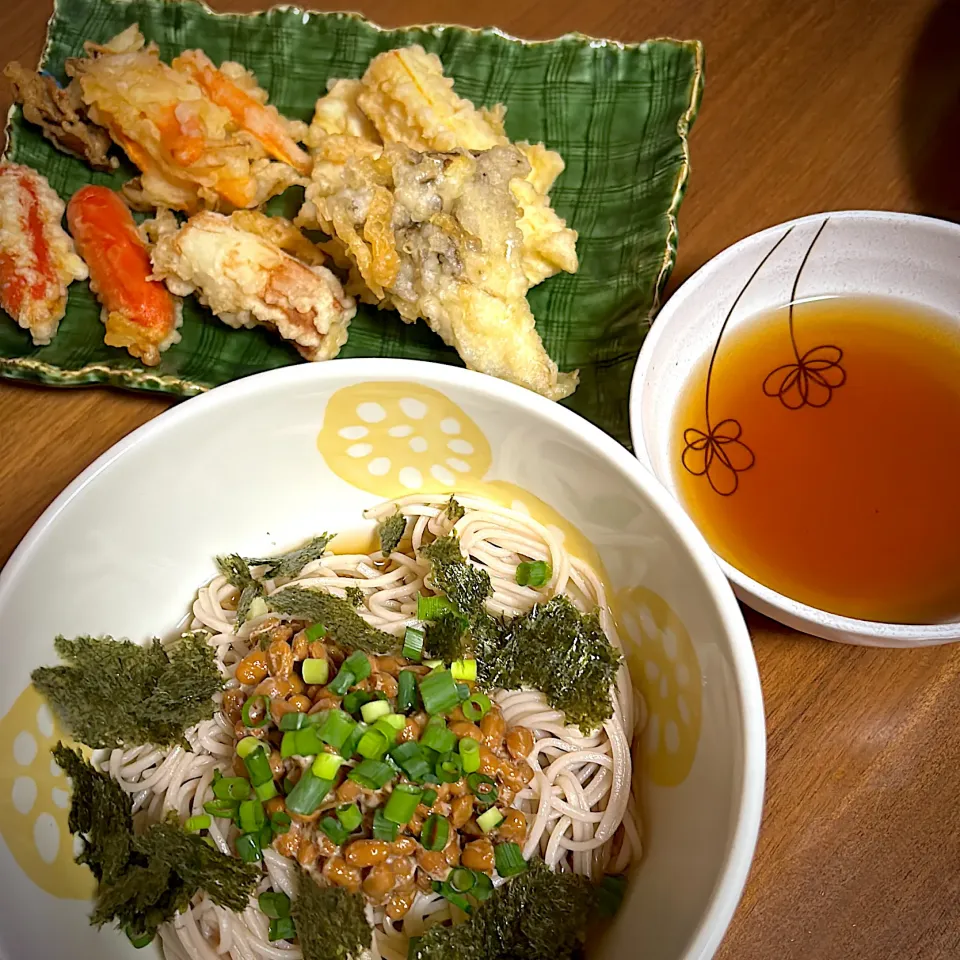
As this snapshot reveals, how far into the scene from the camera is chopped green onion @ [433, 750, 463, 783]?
4.54 feet

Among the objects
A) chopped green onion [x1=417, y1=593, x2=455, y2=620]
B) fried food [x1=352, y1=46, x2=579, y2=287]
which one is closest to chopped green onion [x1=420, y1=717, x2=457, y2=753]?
chopped green onion [x1=417, y1=593, x2=455, y2=620]

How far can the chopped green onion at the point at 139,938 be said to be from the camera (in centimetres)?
142

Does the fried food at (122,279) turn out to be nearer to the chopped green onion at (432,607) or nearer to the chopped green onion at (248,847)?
the chopped green onion at (432,607)

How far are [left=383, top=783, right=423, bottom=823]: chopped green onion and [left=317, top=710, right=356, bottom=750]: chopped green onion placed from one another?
4.5 inches

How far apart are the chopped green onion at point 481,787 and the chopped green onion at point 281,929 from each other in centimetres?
37

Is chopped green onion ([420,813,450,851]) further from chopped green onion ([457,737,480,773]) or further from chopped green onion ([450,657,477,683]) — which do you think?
chopped green onion ([450,657,477,683])

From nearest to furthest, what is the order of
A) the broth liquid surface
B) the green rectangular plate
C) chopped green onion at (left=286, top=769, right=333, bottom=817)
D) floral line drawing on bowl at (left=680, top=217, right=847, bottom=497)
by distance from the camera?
chopped green onion at (left=286, top=769, right=333, bottom=817), the broth liquid surface, floral line drawing on bowl at (left=680, top=217, right=847, bottom=497), the green rectangular plate

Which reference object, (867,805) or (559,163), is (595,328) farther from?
(867,805)

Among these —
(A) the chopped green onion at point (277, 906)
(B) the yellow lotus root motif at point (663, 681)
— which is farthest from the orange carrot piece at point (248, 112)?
(A) the chopped green onion at point (277, 906)

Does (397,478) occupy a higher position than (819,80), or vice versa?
(819,80)

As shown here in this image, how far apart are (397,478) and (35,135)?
159 centimetres

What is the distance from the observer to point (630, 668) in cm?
160

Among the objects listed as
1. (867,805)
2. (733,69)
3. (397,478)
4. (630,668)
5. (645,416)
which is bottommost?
(867,805)

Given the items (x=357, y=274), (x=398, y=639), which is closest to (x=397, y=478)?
(x=398, y=639)
